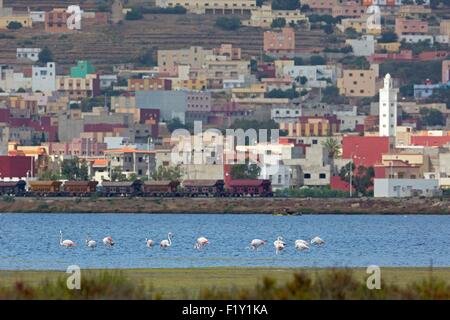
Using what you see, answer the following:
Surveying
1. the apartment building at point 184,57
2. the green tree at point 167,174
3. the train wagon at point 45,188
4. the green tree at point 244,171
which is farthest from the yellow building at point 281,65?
the train wagon at point 45,188

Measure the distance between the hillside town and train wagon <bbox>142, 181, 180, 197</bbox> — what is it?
4980mm

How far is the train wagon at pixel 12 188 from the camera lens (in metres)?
98.3

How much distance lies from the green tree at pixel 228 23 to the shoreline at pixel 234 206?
92.9 metres

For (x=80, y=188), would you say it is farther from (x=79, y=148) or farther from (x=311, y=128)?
(x=311, y=128)

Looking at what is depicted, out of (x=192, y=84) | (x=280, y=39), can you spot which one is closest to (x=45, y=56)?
(x=192, y=84)

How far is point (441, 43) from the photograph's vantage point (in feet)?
630

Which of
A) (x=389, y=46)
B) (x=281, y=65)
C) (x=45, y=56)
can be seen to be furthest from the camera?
(x=389, y=46)

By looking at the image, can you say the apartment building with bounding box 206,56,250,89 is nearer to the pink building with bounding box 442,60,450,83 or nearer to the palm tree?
the pink building with bounding box 442,60,450,83

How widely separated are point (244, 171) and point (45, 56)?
77.4m

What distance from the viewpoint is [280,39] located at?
186 m

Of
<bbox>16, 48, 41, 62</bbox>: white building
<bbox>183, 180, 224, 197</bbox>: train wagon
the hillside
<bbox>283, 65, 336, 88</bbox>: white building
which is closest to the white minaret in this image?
<bbox>183, 180, 224, 197</bbox>: train wagon
